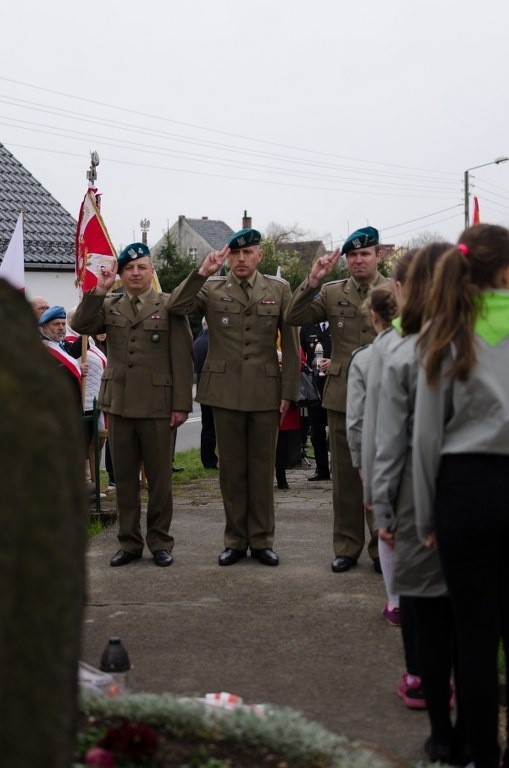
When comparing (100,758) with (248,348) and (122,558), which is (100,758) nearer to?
(122,558)

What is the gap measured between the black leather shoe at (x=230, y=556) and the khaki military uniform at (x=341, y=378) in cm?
70

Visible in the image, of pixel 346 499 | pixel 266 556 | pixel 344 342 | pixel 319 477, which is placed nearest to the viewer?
pixel 346 499

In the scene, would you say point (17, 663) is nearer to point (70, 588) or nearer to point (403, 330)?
point (70, 588)

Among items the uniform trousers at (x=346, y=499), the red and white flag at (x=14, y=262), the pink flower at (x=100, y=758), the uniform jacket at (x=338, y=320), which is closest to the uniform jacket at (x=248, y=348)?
the uniform jacket at (x=338, y=320)

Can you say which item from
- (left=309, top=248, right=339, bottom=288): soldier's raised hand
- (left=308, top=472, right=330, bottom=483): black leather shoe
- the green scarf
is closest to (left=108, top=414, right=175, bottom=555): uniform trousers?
(left=309, top=248, right=339, bottom=288): soldier's raised hand

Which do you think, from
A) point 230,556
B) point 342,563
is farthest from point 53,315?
point 342,563

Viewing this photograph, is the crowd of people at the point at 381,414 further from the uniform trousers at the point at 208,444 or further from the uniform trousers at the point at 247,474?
the uniform trousers at the point at 208,444

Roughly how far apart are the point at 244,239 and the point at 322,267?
88cm

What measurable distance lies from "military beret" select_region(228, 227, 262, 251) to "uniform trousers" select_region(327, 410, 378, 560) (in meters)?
1.35

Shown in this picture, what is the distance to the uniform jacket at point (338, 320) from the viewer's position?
7664mm

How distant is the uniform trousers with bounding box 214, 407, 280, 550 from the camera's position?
7988 mm

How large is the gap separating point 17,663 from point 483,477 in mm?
1969

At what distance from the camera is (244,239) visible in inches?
314

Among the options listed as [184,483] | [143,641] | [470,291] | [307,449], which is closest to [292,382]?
[143,641]
